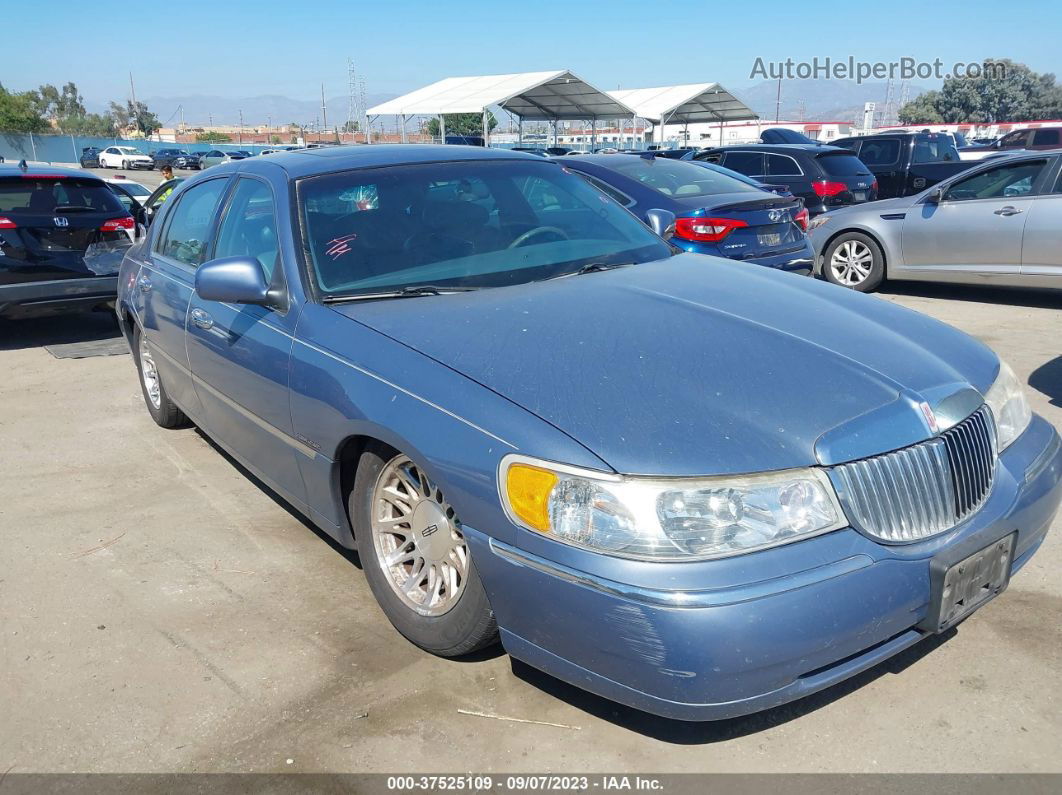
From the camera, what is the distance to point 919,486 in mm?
2371

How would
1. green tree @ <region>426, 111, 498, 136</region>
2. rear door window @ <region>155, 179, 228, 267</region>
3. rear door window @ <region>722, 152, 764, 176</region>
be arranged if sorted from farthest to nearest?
green tree @ <region>426, 111, 498, 136</region> < rear door window @ <region>722, 152, 764, 176</region> < rear door window @ <region>155, 179, 228, 267</region>

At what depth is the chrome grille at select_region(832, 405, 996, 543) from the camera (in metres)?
2.27

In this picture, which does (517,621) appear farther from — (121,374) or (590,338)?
(121,374)

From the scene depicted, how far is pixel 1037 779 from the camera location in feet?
7.68

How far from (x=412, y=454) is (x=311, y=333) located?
79 cm

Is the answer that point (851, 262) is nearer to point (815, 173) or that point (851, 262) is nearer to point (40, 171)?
point (815, 173)

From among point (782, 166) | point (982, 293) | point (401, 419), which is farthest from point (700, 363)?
point (782, 166)

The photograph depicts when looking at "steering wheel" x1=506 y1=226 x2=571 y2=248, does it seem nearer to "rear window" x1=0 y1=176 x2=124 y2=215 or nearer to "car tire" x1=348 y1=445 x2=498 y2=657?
"car tire" x1=348 y1=445 x2=498 y2=657

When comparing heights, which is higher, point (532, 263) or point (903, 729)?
point (532, 263)

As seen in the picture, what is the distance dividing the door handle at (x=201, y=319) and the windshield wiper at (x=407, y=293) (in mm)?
1008

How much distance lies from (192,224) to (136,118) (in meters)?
122

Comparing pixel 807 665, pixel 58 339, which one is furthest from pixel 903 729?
pixel 58 339

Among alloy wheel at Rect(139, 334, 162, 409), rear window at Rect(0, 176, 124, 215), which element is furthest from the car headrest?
rear window at Rect(0, 176, 124, 215)

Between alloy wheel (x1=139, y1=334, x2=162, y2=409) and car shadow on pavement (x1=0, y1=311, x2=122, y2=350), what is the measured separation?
306cm
